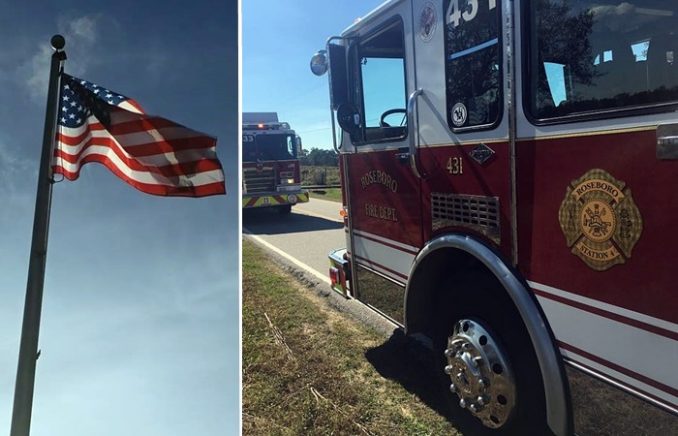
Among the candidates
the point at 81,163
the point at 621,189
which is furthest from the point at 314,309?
the point at 621,189

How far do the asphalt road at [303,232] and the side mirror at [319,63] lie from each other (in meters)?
3.16

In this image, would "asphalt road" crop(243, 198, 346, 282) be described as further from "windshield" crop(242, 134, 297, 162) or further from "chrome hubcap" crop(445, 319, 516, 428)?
"chrome hubcap" crop(445, 319, 516, 428)

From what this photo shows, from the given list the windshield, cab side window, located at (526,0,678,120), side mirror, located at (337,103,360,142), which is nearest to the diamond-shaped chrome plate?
cab side window, located at (526,0,678,120)

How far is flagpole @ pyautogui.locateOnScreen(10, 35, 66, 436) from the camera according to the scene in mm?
2867

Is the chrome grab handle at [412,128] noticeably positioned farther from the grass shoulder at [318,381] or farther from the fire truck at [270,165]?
the fire truck at [270,165]

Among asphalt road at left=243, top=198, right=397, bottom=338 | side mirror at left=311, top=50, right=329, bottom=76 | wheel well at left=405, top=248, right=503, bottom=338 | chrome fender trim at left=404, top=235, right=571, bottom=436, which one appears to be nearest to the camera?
chrome fender trim at left=404, top=235, right=571, bottom=436

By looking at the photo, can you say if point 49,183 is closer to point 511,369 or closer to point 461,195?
point 461,195

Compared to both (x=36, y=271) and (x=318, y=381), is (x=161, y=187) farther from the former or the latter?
(x=318, y=381)

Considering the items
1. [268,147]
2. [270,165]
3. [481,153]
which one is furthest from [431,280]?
[268,147]

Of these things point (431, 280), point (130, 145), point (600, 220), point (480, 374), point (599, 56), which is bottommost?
point (480, 374)

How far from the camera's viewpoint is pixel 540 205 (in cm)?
222

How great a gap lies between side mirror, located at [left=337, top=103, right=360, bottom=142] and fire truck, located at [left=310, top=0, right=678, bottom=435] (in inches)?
19.7

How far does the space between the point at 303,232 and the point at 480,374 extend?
8984 mm

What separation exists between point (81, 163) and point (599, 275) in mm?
3210
